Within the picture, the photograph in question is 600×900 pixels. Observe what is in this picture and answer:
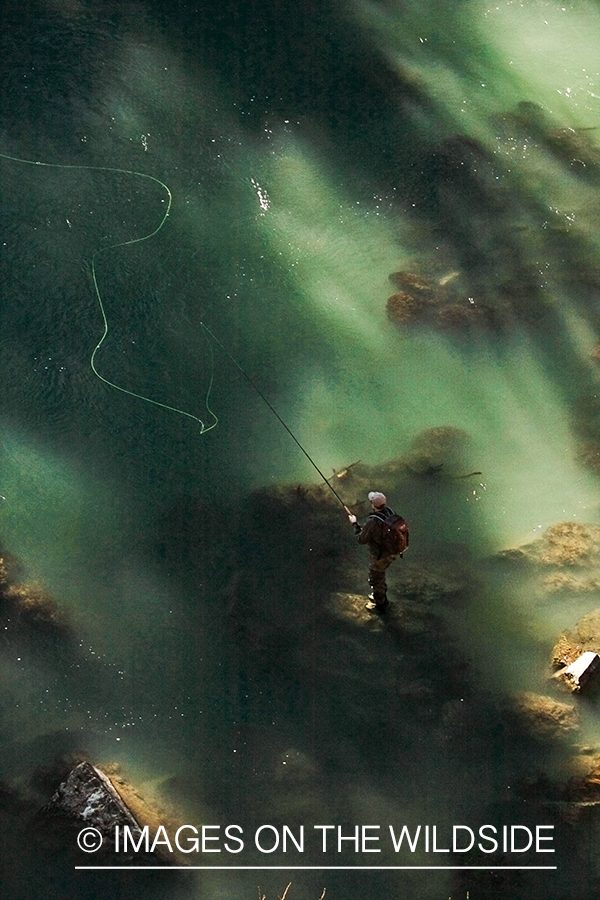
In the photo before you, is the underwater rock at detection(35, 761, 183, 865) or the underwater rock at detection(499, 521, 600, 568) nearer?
the underwater rock at detection(35, 761, 183, 865)

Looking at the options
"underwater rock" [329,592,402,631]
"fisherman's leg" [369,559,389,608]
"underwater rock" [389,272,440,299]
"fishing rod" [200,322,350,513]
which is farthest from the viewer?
"underwater rock" [389,272,440,299]

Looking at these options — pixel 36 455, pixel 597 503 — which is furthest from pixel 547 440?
pixel 36 455

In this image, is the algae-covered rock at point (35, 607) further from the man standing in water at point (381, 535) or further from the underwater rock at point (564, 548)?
the underwater rock at point (564, 548)

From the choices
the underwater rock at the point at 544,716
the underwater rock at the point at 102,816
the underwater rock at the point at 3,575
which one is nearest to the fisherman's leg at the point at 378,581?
the underwater rock at the point at 544,716

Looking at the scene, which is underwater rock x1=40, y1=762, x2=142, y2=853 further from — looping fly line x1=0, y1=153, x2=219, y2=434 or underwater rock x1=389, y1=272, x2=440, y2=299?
underwater rock x1=389, y1=272, x2=440, y2=299

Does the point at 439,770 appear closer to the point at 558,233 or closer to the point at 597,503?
the point at 597,503

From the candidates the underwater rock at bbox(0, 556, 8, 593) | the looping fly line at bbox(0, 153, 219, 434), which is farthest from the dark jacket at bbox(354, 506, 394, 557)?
the underwater rock at bbox(0, 556, 8, 593)

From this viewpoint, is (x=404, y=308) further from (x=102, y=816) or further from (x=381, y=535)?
(x=102, y=816)
